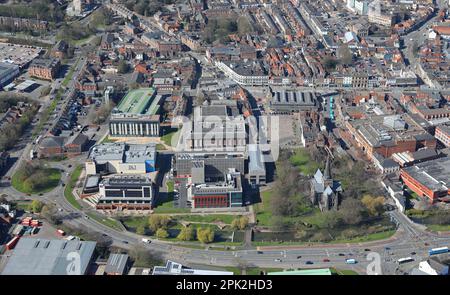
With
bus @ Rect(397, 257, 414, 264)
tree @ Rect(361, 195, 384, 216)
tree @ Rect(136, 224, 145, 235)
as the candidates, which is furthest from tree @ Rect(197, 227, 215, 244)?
bus @ Rect(397, 257, 414, 264)

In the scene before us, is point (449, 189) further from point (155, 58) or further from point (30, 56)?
point (30, 56)

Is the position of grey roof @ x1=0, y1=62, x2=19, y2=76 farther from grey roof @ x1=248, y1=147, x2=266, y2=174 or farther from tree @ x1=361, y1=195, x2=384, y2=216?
tree @ x1=361, y1=195, x2=384, y2=216

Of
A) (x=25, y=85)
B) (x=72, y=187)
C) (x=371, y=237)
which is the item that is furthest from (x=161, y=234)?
(x=25, y=85)

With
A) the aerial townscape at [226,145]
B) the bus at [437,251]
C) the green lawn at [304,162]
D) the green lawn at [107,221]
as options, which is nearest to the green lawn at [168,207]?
the aerial townscape at [226,145]

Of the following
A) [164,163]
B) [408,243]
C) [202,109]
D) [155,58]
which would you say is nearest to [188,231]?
[164,163]

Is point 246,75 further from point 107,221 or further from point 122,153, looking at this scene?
point 107,221

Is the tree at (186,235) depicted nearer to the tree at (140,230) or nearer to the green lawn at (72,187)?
the tree at (140,230)
